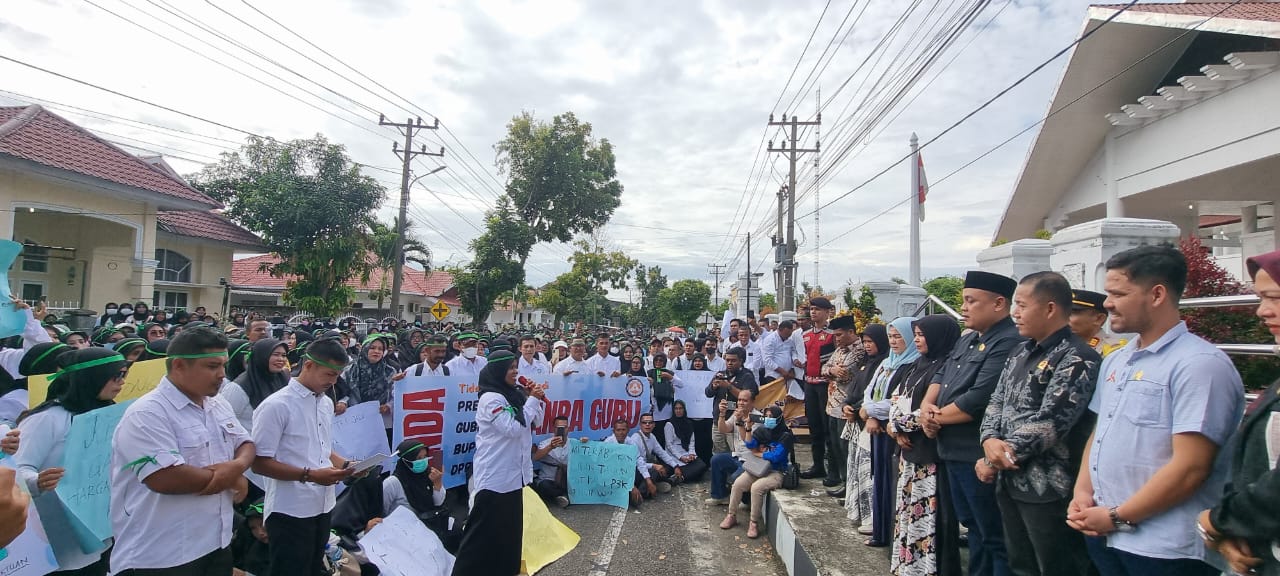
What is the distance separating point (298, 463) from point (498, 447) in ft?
4.55

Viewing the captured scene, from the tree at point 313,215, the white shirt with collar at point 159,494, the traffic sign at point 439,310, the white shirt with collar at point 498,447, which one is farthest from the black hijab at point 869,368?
the tree at point 313,215

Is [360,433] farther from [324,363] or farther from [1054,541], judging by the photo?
[1054,541]

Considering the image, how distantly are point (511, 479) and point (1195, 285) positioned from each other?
222 inches

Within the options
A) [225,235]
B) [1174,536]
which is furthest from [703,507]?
[225,235]

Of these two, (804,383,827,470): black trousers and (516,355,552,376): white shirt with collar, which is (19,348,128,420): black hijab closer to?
(516,355,552,376): white shirt with collar

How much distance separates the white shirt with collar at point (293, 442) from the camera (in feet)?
10.8

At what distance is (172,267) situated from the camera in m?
18.9

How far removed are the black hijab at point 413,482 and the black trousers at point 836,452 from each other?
371 centimetres

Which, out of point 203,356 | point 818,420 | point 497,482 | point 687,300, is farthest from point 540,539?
point 687,300

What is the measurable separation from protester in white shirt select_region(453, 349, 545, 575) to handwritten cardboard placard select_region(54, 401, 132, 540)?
1997 millimetres

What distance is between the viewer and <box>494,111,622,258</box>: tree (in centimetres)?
2678

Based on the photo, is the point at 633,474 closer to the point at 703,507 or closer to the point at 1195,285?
the point at 703,507

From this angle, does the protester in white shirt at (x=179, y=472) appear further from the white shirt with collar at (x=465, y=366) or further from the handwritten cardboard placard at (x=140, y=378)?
the white shirt with collar at (x=465, y=366)

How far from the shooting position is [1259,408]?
179cm
